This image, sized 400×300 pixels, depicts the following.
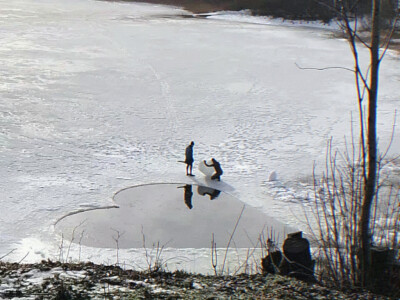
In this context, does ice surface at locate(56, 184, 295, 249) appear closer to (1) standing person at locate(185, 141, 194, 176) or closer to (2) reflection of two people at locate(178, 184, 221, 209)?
(2) reflection of two people at locate(178, 184, 221, 209)

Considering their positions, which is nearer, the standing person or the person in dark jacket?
the person in dark jacket

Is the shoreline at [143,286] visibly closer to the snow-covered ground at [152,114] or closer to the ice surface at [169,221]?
the snow-covered ground at [152,114]

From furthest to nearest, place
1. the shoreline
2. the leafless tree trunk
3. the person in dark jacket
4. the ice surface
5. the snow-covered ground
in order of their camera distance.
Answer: the person in dark jacket → the snow-covered ground → the ice surface → the leafless tree trunk → the shoreline

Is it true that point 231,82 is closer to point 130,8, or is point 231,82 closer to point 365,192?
point 365,192

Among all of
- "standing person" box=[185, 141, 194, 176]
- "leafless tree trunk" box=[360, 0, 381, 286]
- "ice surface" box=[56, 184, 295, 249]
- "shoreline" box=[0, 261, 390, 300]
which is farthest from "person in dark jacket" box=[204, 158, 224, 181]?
"leafless tree trunk" box=[360, 0, 381, 286]

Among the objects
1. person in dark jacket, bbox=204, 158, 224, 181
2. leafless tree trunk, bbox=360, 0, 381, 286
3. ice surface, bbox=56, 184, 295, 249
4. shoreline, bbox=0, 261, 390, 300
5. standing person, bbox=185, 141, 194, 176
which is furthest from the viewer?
standing person, bbox=185, 141, 194, 176

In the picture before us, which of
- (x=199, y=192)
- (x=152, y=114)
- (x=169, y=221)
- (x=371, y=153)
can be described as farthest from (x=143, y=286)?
(x=152, y=114)

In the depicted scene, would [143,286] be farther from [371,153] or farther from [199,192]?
[199,192]

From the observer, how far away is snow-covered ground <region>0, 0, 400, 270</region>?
1058 centimetres

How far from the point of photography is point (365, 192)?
218 inches

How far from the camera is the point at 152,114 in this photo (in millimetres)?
16344

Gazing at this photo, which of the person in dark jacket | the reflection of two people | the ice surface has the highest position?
the person in dark jacket

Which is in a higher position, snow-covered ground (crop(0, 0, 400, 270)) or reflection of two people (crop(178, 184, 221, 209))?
snow-covered ground (crop(0, 0, 400, 270))

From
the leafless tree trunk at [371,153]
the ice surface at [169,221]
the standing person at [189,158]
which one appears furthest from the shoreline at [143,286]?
the standing person at [189,158]
